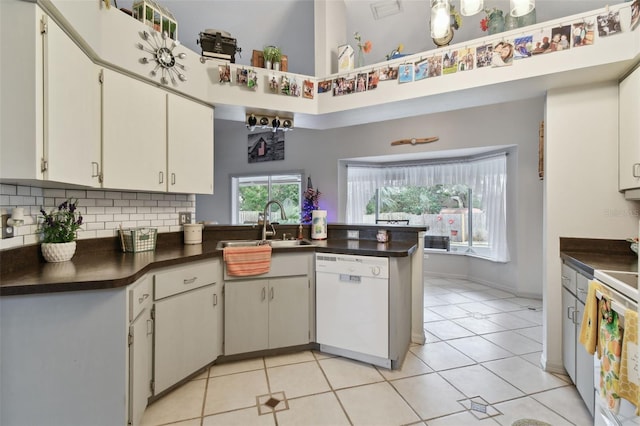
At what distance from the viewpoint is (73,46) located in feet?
5.21

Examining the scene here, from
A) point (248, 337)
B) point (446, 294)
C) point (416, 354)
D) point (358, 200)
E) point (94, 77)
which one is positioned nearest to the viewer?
point (94, 77)

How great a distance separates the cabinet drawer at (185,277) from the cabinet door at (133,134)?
2.26 feet

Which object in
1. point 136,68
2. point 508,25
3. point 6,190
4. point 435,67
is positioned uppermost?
point 508,25

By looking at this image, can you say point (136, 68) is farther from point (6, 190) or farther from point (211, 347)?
point (211, 347)

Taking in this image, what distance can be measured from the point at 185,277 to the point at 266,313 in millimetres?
731

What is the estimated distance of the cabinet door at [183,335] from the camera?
182cm

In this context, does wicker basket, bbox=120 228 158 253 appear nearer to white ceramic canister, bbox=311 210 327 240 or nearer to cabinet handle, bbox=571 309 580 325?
white ceramic canister, bbox=311 210 327 240

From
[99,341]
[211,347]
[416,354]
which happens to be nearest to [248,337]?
[211,347]

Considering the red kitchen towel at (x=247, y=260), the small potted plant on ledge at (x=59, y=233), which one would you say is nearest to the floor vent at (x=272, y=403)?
the red kitchen towel at (x=247, y=260)

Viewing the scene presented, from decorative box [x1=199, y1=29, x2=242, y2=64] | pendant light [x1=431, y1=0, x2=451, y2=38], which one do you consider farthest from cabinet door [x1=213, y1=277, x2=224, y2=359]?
pendant light [x1=431, y1=0, x2=451, y2=38]

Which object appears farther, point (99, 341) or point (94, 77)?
point (94, 77)

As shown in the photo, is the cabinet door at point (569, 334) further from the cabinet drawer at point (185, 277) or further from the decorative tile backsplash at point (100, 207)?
the decorative tile backsplash at point (100, 207)

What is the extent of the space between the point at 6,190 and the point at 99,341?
0.98 m

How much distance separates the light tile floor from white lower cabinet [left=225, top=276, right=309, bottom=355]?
16 cm
